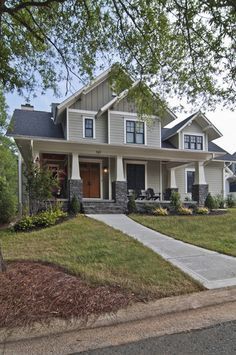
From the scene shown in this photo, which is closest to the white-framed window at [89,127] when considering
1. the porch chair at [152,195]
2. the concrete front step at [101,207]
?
the concrete front step at [101,207]

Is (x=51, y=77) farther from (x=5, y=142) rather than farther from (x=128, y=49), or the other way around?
(x=5, y=142)

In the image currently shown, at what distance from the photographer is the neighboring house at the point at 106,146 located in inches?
623

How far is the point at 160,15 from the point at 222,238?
6.90 metres

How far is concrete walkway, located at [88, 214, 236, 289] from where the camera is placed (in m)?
6.14

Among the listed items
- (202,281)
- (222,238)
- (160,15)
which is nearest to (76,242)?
(202,281)

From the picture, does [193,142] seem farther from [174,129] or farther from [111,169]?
[111,169]

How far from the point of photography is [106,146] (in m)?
16.1

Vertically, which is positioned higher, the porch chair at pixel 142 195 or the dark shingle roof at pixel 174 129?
the dark shingle roof at pixel 174 129

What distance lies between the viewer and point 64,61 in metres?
8.34

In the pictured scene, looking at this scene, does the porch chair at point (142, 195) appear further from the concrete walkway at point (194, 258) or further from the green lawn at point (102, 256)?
the green lawn at point (102, 256)

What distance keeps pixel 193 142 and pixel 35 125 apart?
9.50 meters

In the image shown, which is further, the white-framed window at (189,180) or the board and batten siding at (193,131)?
the white-framed window at (189,180)

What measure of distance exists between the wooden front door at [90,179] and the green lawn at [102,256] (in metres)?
7.40

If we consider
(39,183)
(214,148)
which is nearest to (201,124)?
(214,148)
